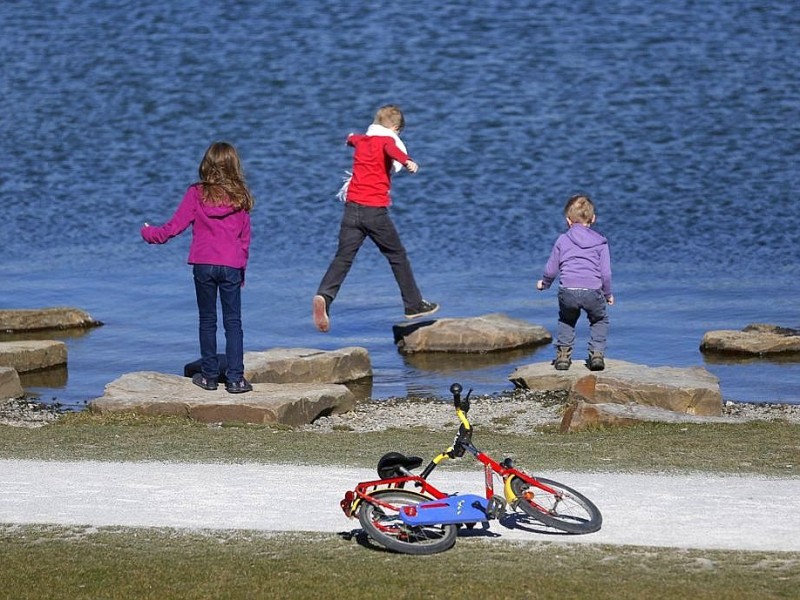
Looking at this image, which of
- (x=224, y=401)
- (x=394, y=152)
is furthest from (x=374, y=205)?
(x=224, y=401)

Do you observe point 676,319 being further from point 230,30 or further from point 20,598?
point 230,30

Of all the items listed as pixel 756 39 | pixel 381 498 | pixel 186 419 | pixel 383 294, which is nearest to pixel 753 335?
pixel 383 294

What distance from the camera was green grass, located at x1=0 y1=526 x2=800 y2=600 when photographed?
756 centimetres

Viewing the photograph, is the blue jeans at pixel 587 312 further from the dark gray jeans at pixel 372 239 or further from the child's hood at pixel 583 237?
the dark gray jeans at pixel 372 239

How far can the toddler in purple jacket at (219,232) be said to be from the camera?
454 inches

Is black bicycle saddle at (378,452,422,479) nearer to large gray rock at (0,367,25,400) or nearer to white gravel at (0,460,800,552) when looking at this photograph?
white gravel at (0,460,800,552)

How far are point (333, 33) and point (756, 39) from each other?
8098 millimetres

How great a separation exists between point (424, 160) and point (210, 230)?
13.1 meters

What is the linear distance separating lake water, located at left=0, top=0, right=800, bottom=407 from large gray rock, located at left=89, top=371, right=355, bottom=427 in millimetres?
1513

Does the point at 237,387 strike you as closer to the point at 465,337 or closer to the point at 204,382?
the point at 204,382

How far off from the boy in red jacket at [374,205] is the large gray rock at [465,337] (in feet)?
3.28

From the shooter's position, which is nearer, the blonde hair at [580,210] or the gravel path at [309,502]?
the gravel path at [309,502]

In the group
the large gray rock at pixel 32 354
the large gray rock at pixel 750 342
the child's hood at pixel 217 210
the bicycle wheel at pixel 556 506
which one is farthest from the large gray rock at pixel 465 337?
the bicycle wheel at pixel 556 506

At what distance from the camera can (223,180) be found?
1156cm
